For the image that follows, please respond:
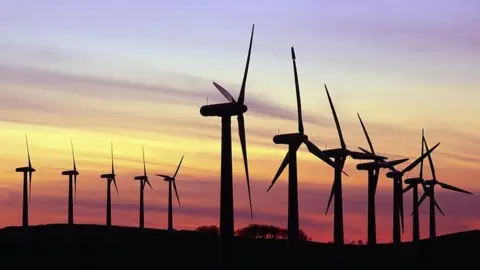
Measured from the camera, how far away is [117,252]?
184625 mm

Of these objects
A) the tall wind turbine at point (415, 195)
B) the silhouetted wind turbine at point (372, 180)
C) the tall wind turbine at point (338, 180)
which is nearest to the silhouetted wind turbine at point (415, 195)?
the tall wind turbine at point (415, 195)

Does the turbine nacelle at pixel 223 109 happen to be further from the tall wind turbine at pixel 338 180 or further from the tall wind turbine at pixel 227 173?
the tall wind turbine at pixel 338 180

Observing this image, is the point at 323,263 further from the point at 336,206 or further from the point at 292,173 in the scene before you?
the point at 292,173

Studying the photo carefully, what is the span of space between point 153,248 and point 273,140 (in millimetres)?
83908

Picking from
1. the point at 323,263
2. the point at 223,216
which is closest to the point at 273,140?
the point at 223,216

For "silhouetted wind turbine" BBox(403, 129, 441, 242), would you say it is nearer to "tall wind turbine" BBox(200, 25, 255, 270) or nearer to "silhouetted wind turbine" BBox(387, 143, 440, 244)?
"silhouetted wind turbine" BBox(387, 143, 440, 244)

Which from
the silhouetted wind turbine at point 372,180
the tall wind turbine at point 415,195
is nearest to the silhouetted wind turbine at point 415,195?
the tall wind turbine at point 415,195

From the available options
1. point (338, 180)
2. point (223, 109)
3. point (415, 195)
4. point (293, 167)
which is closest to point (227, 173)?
point (223, 109)

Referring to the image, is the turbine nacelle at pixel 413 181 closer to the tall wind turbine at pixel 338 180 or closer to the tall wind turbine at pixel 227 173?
the tall wind turbine at pixel 338 180

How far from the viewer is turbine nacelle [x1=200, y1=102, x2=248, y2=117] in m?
89.4

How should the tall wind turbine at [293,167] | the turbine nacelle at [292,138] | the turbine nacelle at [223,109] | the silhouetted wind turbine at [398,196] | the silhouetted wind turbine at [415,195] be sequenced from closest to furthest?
the turbine nacelle at [223,109] → the tall wind turbine at [293,167] → the turbine nacelle at [292,138] → the silhouetted wind turbine at [398,196] → the silhouetted wind turbine at [415,195]

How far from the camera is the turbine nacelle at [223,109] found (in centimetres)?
8944

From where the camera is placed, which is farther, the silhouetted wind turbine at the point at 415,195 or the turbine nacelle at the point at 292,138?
the silhouetted wind turbine at the point at 415,195

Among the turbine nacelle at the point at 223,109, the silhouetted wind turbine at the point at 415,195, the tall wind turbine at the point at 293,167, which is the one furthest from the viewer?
the silhouetted wind turbine at the point at 415,195
